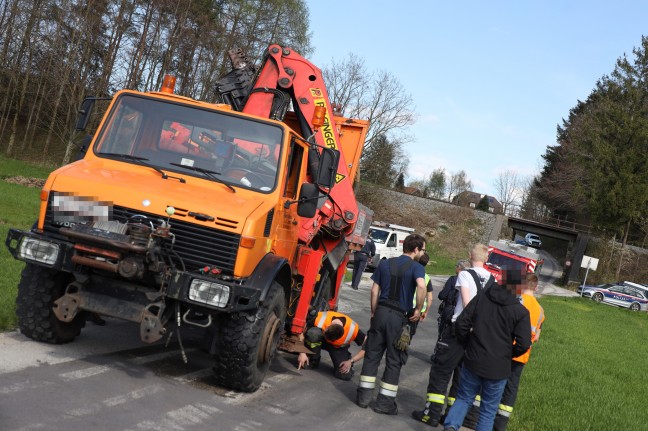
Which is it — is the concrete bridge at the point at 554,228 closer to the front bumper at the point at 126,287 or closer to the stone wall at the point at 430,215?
the stone wall at the point at 430,215

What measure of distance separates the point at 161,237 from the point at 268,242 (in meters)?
1.25

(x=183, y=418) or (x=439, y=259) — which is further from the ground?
(x=439, y=259)

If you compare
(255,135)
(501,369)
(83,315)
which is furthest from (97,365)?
(501,369)

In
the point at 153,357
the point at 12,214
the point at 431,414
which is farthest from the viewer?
the point at 12,214

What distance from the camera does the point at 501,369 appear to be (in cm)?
639

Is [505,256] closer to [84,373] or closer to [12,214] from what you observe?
[12,214]

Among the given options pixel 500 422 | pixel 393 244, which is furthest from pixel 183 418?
pixel 393 244

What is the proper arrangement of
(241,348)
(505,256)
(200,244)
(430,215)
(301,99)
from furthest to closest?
1. (430,215)
2. (505,256)
3. (301,99)
4. (241,348)
5. (200,244)

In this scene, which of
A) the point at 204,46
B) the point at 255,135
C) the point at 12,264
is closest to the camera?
the point at 255,135

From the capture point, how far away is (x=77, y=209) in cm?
664

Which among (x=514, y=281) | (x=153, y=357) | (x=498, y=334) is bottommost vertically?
(x=153, y=357)

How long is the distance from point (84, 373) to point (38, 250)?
1169 millimetres

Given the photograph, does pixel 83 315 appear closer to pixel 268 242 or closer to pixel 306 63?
pixel 268 242

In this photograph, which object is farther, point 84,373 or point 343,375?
point 343,375
